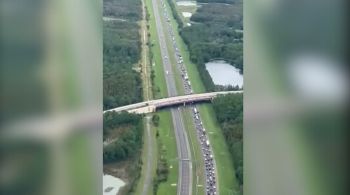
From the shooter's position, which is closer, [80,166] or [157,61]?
[80,166]

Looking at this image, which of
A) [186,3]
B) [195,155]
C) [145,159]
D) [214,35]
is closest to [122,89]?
[145,159]

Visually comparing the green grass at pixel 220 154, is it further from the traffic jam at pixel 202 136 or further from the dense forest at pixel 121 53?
the dense forest at pixel 121 53

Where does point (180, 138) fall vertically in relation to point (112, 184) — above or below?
above

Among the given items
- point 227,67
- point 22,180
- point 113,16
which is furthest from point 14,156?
point 113,16

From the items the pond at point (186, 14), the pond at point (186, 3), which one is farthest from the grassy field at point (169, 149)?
the pond at point (186, 3)

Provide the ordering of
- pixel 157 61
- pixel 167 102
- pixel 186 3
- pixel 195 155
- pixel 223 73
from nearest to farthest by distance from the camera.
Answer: pixel 195 155, pixel 167 102, pixel 223 73, pixel 157 61, pixel 186 3

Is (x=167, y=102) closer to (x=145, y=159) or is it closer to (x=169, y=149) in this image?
(x=169, y=149)
